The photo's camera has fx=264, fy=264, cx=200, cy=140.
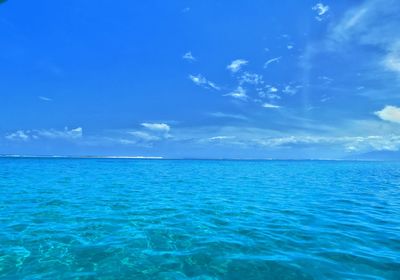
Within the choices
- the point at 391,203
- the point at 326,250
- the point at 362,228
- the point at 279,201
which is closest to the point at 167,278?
the point at 326,250

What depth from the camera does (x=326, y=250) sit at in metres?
9.94

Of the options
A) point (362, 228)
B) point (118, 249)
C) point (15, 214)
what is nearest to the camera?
point (118, 249)

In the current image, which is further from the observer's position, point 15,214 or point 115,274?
point 15,214

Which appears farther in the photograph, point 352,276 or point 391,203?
point 391,203

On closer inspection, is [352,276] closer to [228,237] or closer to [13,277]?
[228,237]

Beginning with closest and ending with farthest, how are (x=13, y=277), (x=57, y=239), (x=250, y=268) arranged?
(x=13, y=277) < (x=250, y=268) < (x=57, y=239)

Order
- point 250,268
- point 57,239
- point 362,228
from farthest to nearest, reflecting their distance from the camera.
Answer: point 362,228 < point 57,239 < point 250,268

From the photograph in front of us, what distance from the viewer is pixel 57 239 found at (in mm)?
10750

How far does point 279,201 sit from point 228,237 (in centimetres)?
1105

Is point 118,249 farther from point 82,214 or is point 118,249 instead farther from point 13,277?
point 82,214

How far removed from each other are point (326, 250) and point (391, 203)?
15672 mm

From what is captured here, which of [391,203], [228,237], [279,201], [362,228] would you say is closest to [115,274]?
[228,237]

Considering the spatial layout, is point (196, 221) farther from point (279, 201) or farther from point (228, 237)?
point (279, 201)

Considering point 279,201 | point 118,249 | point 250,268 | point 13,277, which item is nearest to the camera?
point 13,277
